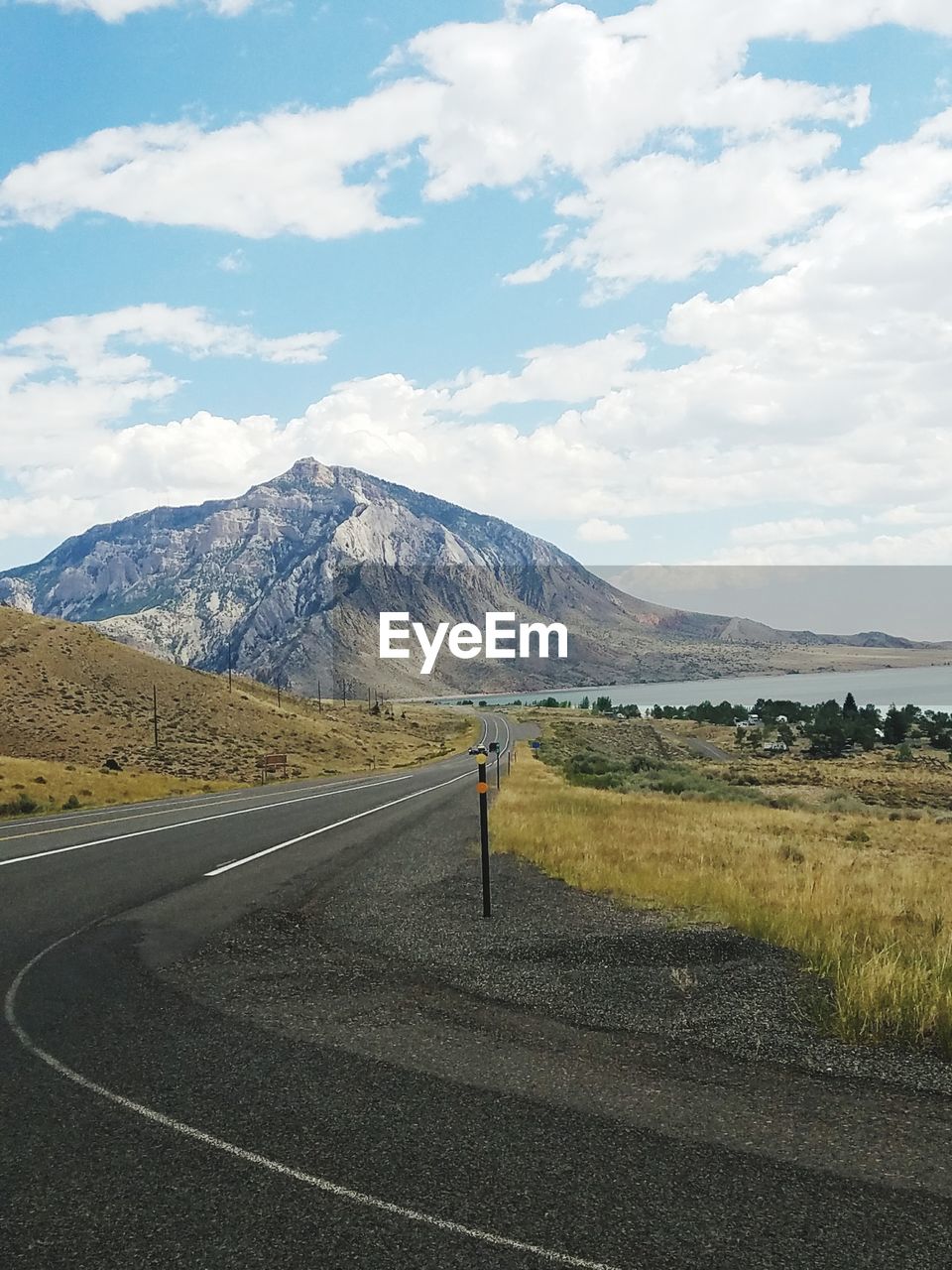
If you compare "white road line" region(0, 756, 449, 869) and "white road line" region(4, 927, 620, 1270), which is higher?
"white road line" region(4, 927, 620, 1270)

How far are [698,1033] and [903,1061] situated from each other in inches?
53.4

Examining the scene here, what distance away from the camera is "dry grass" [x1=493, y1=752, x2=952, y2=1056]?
23.9 ft

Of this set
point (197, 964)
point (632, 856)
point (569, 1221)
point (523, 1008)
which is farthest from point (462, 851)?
point (569, 1221)

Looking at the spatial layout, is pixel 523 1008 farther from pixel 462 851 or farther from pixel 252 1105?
pixel 462 851

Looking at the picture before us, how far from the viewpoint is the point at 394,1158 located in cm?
489

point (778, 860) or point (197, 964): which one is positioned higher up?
point (197, 964)

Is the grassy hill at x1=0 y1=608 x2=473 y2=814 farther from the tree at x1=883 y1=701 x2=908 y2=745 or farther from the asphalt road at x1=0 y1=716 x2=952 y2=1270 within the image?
the tree at x1=883 y1=701 x2=908 y2=745

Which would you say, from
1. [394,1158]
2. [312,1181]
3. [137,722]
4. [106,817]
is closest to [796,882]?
[394,1158]

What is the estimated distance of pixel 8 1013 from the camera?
7.29 meters

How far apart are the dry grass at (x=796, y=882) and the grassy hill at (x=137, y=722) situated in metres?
25.2

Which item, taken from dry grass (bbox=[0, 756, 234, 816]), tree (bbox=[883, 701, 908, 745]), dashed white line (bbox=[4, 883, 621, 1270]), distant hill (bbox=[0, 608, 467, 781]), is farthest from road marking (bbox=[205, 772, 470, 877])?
tree (bbox=[883, 701, 908, 745])

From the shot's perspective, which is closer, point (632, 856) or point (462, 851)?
point (632, 856)

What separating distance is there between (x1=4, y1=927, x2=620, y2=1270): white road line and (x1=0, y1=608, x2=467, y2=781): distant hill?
5203cm

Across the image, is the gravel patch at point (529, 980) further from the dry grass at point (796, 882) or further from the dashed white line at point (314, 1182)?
the dashed white line at point (314, 1182)
